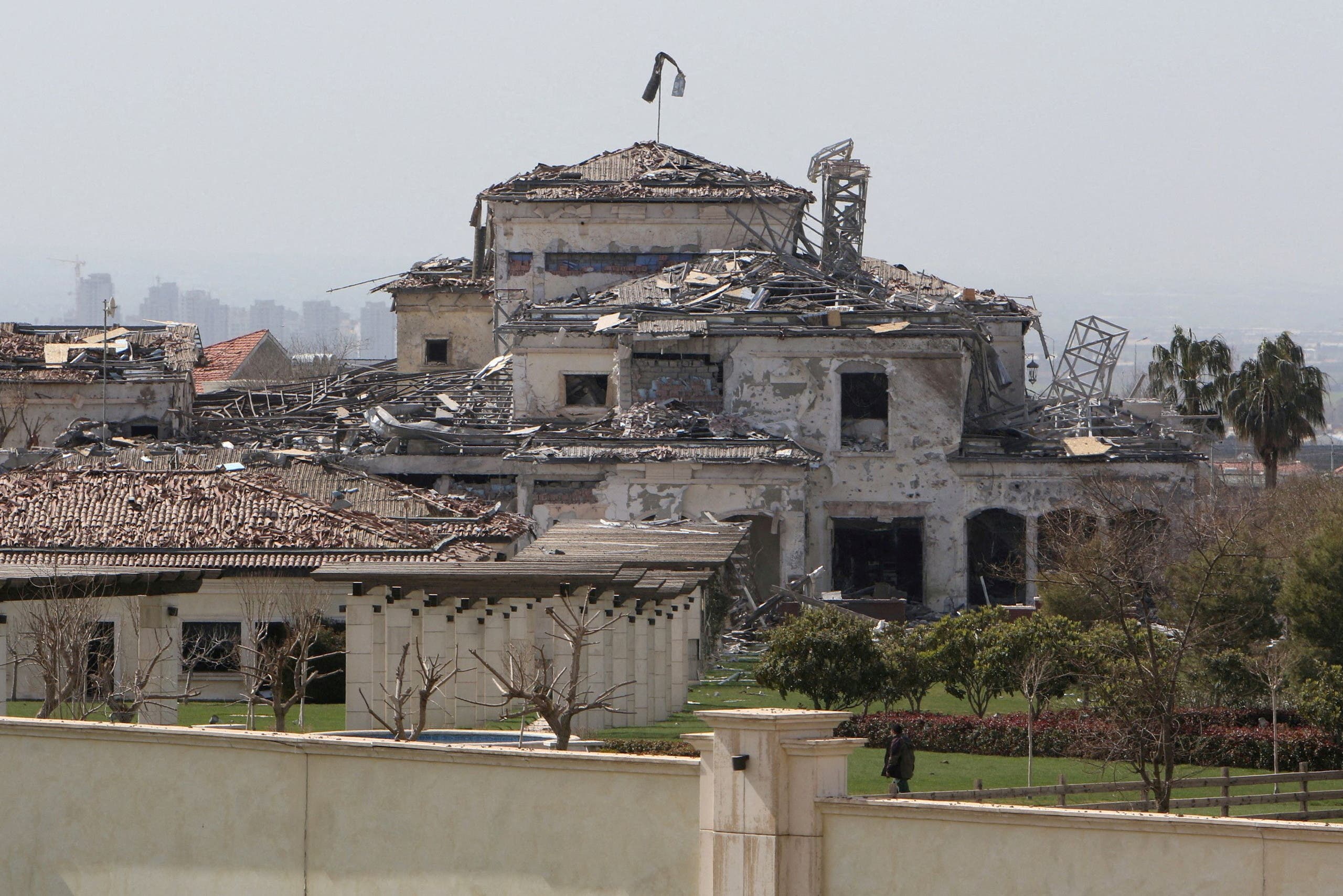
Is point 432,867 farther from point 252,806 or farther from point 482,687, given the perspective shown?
point 482,687

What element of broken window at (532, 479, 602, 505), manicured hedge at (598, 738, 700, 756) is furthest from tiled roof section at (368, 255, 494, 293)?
manicured hedge at (598, 738, 700, 756)

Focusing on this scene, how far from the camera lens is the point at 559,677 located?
1091 inches

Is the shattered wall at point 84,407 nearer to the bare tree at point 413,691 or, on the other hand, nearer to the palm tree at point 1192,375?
the bare tree at point 413,691

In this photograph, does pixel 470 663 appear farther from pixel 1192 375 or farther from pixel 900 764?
pixel 1192 375

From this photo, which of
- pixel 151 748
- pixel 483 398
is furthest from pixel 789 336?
pixel 151 748

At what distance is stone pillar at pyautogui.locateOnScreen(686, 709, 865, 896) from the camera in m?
15.4

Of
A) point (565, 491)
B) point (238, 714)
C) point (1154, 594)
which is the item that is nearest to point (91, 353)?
point (565, 491)

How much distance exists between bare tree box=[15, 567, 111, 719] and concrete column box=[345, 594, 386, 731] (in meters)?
3.34

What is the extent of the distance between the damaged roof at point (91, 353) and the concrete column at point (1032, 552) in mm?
24057

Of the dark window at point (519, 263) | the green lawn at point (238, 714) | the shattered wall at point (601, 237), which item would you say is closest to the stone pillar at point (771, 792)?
the green lawn at point (238, 714)

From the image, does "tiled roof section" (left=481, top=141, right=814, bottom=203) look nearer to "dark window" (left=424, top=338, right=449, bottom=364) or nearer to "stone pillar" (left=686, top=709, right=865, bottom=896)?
"dark window" (left=424, top=338, right=449, bottom=364)

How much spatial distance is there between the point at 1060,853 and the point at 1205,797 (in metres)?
11.6

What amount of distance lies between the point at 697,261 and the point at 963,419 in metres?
9.16

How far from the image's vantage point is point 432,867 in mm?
17297
